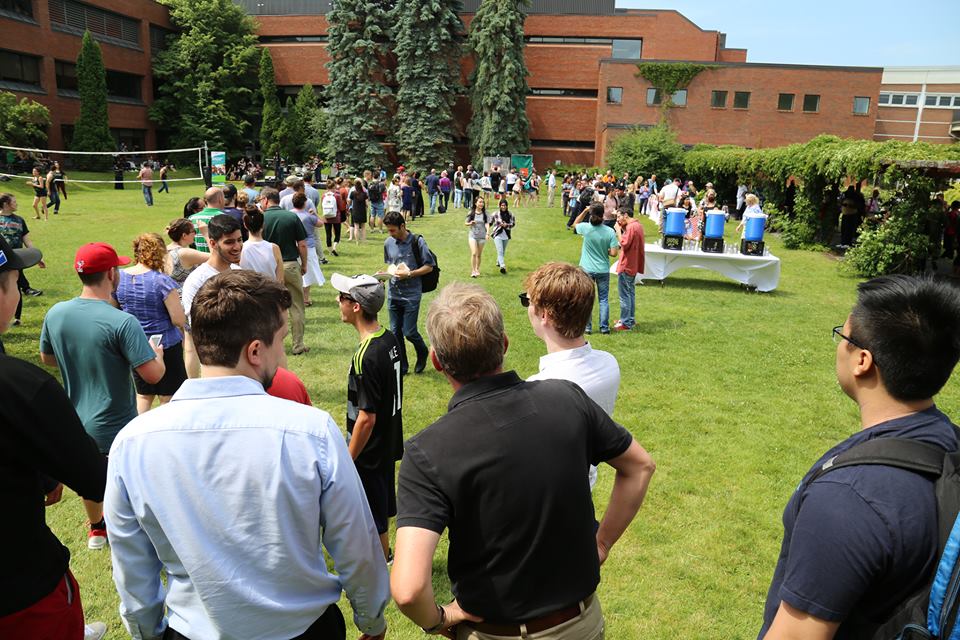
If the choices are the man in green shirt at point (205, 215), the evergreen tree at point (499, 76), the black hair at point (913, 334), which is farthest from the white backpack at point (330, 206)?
the evergreen tree at point (499, 76)

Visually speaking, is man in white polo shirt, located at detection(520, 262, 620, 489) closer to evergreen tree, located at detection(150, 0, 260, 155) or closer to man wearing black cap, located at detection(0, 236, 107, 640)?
man wearing black cap, located at detection(0, 236, 107, 640)

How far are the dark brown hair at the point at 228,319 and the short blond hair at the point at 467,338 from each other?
58 cm

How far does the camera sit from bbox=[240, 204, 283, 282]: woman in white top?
274 inches

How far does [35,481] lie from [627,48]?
55.5 meters

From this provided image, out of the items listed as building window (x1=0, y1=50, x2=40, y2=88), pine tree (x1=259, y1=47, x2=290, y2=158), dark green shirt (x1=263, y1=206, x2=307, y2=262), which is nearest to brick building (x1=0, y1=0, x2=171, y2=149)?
building window (x1=0, y1=50, x2=40, y2=88)

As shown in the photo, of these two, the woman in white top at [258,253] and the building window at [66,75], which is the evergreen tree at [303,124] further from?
the woman in white top at [258,253]

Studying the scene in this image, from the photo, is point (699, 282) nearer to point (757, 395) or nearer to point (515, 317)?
point (515, 317)

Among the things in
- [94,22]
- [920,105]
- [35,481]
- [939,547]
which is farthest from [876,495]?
[920,105]

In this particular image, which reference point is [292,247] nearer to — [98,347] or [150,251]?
[150,251]

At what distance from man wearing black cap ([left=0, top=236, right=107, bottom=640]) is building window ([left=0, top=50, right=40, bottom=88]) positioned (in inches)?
1809

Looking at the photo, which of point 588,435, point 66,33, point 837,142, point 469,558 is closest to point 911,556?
point 588,435

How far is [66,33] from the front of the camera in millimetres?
39562

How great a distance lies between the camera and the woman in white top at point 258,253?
274 inches

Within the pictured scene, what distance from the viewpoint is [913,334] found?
5.89 feet
